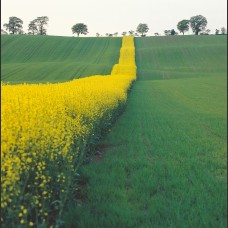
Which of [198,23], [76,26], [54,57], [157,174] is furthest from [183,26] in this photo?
[157,174]

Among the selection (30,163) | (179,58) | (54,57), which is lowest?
(30,163)

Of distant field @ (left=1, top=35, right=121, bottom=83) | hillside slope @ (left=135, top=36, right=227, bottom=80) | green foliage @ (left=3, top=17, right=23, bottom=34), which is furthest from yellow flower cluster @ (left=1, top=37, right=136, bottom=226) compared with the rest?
green foliage @ (left=3, top=17, right=23, bottom=34)

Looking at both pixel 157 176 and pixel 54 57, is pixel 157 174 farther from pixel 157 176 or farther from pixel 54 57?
pixel 54 57

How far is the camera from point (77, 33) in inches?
6029

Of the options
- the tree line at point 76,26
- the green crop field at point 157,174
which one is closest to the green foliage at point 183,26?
the tree line at point 76,26

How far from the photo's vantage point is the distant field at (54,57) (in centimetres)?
5538

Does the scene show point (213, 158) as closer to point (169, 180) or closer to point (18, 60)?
point (169, 180)

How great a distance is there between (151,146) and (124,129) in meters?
3.48

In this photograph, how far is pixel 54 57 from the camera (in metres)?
76.7

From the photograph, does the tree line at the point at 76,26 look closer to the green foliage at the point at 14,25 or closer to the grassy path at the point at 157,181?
the green foliage at the point at 14,25

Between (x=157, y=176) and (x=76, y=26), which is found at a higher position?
(x=76, y=26)

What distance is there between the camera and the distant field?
55375 millimetres

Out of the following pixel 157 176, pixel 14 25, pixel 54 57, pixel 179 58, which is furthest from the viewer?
pixel 14 25

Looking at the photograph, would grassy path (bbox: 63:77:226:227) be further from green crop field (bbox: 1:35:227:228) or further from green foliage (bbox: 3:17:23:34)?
green foliage (bbox: 3:17:23:34)
